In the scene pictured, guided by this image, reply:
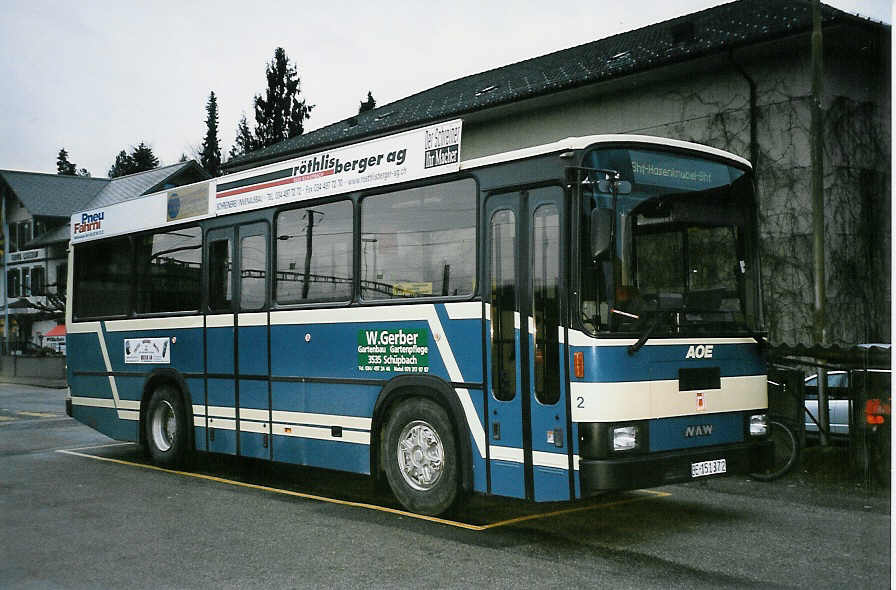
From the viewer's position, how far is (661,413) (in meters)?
7.44

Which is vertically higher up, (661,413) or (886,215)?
(886,215)

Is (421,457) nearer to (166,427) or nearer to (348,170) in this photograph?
(348,170)

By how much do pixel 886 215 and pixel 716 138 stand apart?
382cm

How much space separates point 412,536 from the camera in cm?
774

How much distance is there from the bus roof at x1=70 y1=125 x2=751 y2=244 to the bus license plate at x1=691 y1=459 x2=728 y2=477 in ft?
8.29

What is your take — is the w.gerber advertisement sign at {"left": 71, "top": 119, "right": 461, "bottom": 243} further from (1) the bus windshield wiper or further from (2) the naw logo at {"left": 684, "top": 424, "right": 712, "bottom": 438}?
(2) the naw logo at {"left": 684, "top": 424, "right": 712, "bottom": 438}

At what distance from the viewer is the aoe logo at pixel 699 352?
768 centimetres

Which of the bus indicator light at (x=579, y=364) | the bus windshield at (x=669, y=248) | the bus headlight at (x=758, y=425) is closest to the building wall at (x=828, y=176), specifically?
the bus headlight at (x=758, y=425)

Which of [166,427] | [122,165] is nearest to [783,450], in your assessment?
[166,427]

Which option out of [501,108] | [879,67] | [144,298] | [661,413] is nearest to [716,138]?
[879,67]

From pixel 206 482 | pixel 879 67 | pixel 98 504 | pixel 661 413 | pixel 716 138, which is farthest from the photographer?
pixel 716 138

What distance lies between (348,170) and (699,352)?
12.8 feet

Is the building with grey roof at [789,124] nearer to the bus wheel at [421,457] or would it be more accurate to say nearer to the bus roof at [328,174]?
the bus roof at [328,174]

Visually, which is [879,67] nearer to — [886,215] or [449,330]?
[886,215]
